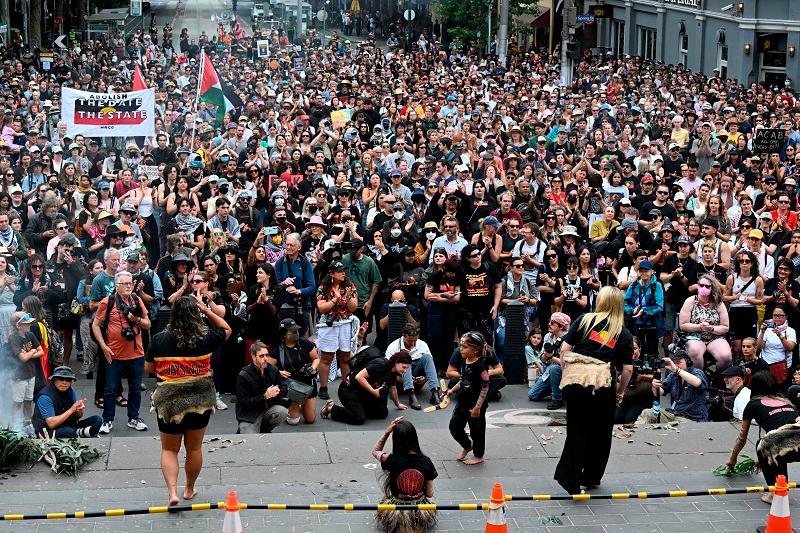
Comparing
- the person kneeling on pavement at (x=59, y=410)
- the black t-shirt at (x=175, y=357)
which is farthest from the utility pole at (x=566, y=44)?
the black t-shirt at (x=175, y=357)

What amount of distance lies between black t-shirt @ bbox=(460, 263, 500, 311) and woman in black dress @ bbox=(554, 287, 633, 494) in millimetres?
4860

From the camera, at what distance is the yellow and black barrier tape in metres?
8.98

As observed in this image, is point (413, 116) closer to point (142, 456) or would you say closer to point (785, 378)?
point (785, 378)

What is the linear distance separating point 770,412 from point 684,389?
3.13 metres

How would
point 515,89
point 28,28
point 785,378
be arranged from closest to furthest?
point 785,378
point 515,89
point 28,28

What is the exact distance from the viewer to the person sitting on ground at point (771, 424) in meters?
9.54

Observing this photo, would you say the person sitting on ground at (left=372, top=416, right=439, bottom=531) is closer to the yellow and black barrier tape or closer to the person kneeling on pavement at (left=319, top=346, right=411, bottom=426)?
the yellow and black barrier tape

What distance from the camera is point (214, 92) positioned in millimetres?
25266

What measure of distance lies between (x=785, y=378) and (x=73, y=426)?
714 cm

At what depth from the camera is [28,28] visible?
61281 millimetres

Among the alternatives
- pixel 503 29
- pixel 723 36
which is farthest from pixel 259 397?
pixel 723 36

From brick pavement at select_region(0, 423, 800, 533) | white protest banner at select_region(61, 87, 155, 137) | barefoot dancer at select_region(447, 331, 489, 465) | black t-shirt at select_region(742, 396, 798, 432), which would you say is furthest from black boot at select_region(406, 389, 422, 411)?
white protest banner at select_region(61, 87, 155, 137)

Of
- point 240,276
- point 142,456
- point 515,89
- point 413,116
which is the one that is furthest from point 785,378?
point 515,89

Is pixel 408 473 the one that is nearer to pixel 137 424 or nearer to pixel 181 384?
pixel 181 384
